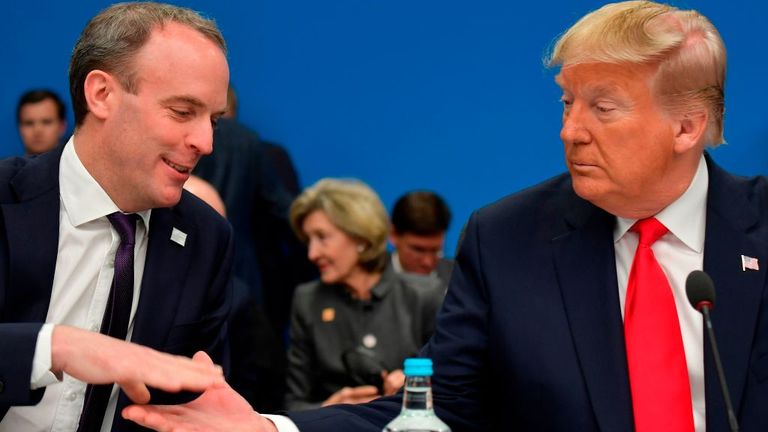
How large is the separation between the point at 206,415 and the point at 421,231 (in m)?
3.66

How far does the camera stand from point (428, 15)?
6051 millimetres

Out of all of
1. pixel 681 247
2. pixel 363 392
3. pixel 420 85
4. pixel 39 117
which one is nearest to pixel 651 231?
pixel 681 247

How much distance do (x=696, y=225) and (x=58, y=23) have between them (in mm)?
4979

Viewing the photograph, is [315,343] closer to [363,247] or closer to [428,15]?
[363,247]

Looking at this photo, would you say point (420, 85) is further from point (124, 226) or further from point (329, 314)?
point (124, 226)

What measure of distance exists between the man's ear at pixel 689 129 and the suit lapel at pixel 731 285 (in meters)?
0.14

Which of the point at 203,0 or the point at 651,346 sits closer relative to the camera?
the point at 651,346

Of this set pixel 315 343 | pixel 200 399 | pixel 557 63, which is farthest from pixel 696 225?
pixel 315 343

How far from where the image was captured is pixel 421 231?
591cm

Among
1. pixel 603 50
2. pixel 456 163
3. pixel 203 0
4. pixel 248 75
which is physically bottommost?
pixel 603 50

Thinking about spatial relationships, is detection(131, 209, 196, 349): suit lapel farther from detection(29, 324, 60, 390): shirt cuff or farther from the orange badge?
the orange badge

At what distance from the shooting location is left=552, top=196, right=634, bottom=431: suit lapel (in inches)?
95.3

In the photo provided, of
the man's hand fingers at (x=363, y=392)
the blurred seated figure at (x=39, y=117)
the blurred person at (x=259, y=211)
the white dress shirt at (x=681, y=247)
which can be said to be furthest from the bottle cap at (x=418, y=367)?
the blurred seated figure at (x=39, y=117)

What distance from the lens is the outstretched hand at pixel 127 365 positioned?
2002 mm
